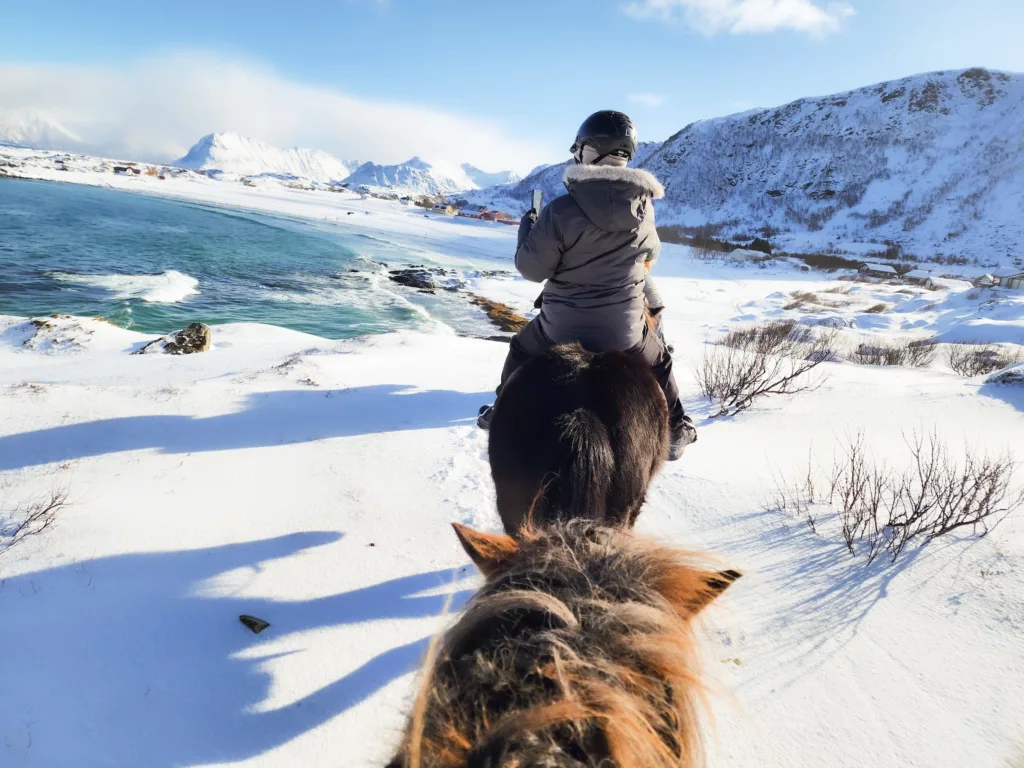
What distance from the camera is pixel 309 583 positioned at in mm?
2723

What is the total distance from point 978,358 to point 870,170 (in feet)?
189

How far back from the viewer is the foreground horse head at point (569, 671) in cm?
61

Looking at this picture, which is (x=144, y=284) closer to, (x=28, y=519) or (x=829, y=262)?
(x=28, y=519)

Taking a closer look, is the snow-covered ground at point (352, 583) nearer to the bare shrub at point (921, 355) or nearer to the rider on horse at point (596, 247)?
the rider on horse at point (596, 247)

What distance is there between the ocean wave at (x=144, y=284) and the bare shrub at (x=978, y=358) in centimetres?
1913

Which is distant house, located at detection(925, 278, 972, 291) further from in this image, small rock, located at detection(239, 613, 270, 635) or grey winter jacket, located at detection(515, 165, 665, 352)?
small rock, located at detection(239, 613, 270, 635)

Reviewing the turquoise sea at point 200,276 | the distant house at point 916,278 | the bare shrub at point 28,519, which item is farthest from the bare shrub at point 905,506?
the distant house at point 916,278

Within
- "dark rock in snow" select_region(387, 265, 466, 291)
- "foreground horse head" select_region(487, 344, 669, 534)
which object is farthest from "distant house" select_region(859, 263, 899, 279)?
"foreground horse head" select_region(487, 344, 669, 534)

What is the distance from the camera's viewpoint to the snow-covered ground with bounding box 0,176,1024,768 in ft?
6.31

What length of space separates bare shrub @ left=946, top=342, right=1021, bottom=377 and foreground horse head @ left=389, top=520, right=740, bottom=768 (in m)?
9.87

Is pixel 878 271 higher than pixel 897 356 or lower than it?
higher

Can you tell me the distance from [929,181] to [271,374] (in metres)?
65.5

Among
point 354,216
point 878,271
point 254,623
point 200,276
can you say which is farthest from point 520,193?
point 254,623

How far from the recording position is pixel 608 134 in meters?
2.47
